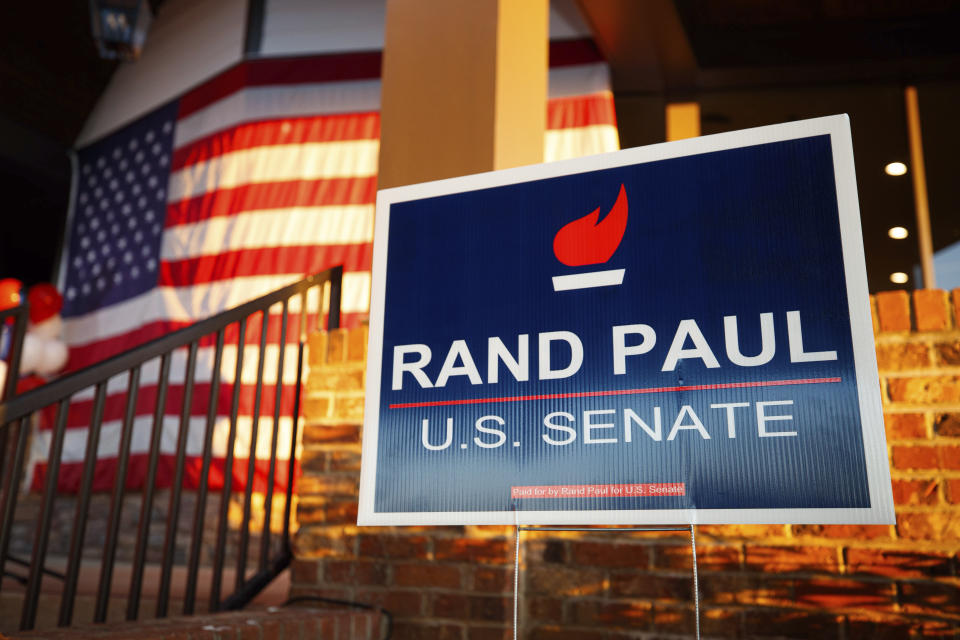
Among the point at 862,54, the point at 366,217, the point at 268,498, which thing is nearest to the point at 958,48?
the point at 862,54

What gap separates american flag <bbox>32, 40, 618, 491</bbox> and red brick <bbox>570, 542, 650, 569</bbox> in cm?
290

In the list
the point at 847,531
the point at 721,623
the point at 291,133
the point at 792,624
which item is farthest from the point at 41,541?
the point at 291,133

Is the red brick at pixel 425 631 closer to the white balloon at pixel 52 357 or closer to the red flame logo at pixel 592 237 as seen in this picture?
the red flame logo at pixel 592 237

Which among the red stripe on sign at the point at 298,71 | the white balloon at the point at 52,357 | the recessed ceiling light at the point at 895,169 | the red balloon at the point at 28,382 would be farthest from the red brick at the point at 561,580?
the white balloon at the point at 52,357

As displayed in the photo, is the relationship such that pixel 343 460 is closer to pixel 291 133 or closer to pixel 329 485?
pixel 329 485

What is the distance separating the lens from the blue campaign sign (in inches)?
38.4

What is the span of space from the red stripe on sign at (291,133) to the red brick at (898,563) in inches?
154

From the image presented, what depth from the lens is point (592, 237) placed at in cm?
115

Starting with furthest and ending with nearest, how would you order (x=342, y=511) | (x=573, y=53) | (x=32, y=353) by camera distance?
(x=32, y=353) < (x=573, y=53) < (x=342, y=511)

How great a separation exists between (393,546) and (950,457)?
1.31 metres

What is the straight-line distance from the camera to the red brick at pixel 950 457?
1688 mm

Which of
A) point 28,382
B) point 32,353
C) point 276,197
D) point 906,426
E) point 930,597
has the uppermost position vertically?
point 276,197

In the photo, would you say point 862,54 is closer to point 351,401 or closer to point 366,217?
→ point 366,217

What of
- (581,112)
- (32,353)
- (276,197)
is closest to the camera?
(581,112)
